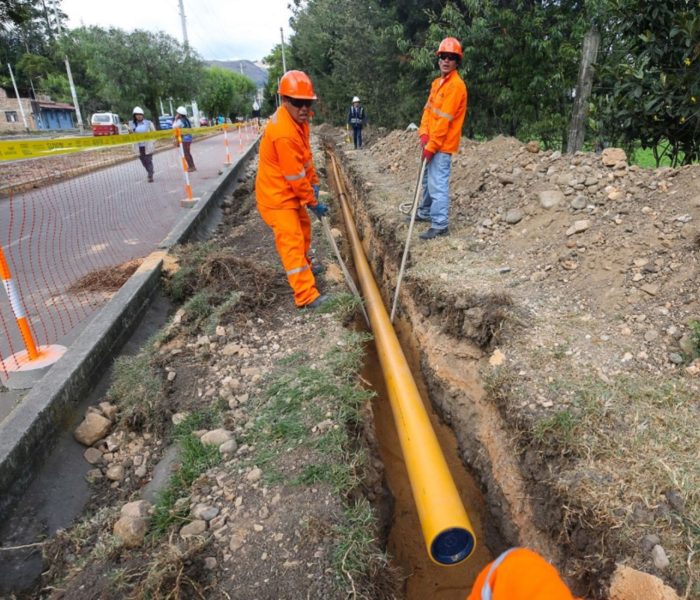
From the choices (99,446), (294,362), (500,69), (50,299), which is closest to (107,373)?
(99,446)

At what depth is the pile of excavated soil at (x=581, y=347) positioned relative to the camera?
7.22 ft

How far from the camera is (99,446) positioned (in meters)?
2.88

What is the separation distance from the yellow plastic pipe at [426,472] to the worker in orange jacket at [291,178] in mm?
876

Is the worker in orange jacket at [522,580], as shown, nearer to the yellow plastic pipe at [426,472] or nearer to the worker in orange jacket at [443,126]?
the yellow plastic pipe at [426,472]

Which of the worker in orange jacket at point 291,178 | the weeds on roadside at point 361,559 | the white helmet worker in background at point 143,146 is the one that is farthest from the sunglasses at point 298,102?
the white helmet worker in background at point 143,146

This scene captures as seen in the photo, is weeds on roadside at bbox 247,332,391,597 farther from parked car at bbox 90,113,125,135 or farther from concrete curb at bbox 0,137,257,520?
parked car at bbox 90,113,125,135

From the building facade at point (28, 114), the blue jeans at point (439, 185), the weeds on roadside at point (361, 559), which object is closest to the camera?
the weeds on roadside at point (361, 559)

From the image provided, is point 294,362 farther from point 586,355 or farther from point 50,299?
point 50,299

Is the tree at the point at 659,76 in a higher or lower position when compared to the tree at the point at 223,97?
lower

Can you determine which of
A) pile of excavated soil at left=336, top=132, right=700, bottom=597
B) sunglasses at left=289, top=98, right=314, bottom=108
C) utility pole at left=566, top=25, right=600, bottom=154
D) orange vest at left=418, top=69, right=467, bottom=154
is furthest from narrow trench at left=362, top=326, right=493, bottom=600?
utility pole at left=566, top=25, right=600, bottom=154

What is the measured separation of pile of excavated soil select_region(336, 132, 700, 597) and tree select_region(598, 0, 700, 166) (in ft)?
1.54

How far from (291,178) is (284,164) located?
4.9 inches

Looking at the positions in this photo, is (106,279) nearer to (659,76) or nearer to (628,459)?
(628,459)

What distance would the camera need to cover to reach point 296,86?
3.54 meters
